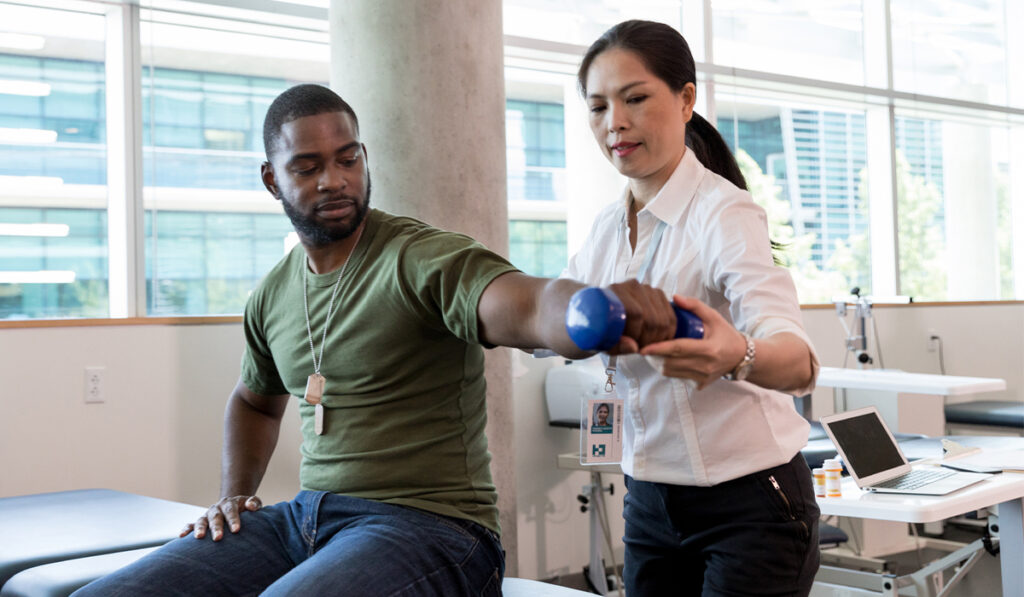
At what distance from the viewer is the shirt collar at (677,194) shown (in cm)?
146

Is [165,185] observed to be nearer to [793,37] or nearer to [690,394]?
[690,394]

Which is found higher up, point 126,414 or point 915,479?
point 126,414

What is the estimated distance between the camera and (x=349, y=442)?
1583mm

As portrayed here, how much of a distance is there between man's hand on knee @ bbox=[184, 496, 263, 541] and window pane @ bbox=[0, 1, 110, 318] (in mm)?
2170

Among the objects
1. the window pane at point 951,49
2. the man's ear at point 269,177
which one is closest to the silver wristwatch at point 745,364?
the man's ear at point 269,177

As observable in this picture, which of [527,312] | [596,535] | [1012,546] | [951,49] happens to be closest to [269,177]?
[527,312]

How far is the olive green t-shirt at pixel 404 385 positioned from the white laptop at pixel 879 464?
1206mm

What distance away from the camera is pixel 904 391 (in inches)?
161

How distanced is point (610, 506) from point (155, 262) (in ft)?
7.24

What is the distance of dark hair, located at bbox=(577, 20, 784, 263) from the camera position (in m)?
1.47

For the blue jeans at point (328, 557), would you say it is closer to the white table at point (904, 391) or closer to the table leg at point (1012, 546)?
the table leg at point (1012, 546)

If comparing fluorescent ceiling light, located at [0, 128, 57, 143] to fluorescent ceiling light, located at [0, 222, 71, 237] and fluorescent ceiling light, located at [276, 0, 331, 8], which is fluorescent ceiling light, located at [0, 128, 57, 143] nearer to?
fluorescent ceiling light, located at [0, 222, 71, 237]

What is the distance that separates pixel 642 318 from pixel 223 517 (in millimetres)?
997

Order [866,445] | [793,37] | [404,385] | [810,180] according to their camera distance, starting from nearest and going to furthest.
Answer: [404,385]
[866,445]
[793,37]
[810,180]
